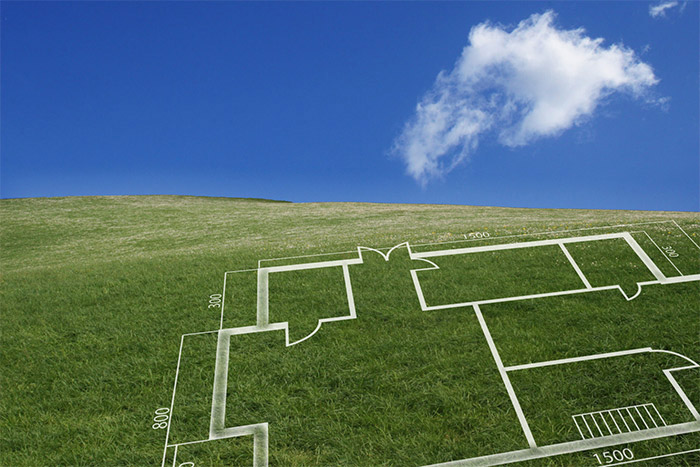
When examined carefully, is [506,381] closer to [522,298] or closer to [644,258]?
[522,298]

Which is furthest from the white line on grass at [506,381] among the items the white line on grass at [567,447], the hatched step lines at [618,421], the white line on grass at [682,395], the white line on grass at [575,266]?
the white line on grass at [575,266]

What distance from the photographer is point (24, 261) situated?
18.6 meters

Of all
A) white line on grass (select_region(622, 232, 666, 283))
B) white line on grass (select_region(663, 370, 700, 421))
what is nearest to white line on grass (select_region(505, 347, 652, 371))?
white line on grass (select_region(663, 370, 700, 421))

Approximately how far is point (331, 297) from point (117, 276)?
5220 millimetres

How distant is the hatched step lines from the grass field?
0.10m

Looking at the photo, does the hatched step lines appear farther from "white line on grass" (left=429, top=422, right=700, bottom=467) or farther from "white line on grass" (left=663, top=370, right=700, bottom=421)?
"white line on grass" (left=663, top=370, right=700, bottom=421)

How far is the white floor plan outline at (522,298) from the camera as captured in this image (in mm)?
4648

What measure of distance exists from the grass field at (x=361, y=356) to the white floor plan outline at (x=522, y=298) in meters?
0.05

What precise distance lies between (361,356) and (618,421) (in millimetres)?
2966

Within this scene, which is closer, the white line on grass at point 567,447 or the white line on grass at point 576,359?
the white line on grass at point 567,447

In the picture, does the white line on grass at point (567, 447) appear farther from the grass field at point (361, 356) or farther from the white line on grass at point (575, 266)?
the white line on grass at point (575, 266)

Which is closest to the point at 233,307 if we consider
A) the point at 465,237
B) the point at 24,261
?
the point at 465,237

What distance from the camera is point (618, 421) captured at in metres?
4.76

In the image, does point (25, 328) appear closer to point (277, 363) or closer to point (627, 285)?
point (277, 363)
